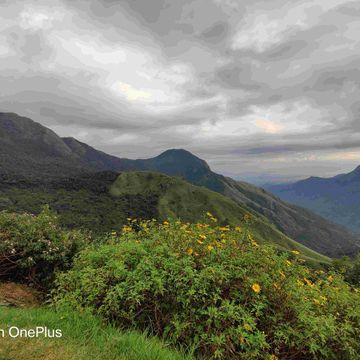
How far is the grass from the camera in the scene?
420 cm

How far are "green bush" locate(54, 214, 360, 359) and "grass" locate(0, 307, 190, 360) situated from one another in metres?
0.44

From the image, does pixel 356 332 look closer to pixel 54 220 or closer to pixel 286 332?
pixel 286 332

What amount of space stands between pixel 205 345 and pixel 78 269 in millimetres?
3494

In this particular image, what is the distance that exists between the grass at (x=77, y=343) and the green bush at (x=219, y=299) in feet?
1.45

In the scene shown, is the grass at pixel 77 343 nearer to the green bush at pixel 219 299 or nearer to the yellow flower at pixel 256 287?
the green bush at pixel 219 299

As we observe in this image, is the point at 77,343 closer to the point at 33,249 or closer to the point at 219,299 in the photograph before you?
the point at 219,299

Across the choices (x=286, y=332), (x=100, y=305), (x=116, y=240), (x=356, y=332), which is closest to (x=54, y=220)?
(x=116, y=240)

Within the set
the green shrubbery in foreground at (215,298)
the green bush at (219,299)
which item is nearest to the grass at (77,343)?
the green shrubbery in foreground at (215,298)

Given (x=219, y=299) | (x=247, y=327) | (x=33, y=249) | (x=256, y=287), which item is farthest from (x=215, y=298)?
(x=33, y=249)

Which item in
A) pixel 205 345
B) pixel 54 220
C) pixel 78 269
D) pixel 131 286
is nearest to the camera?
pixel 205 345

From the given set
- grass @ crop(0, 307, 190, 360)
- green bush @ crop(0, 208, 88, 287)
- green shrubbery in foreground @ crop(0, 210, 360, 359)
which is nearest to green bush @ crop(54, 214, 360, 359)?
green shrubbery in foreground @ crop(0, 210, 360, 359)

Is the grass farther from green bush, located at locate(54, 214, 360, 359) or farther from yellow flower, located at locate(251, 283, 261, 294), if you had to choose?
yellow flower, located at locate(251, 283, 261, 294)

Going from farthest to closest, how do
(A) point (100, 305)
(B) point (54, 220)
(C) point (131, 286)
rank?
1. (B) point (54, 220)
2. (A) point (100, 305)
3. (C) point (131, 286)

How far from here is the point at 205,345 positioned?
17.5 feet
